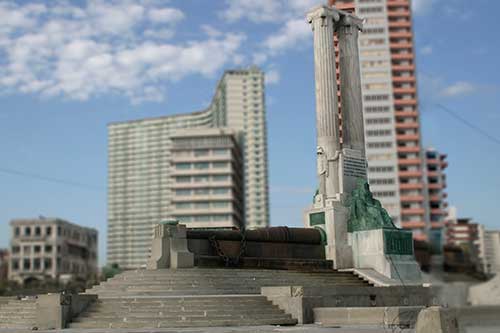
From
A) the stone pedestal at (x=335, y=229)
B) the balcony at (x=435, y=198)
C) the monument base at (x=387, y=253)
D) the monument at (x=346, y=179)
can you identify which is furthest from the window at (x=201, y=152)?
the monument base at (x=387, y=253)

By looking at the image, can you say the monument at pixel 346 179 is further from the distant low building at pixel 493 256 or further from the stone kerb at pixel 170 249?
the distant low building at pixel 493 256

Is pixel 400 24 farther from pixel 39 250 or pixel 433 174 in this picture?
pixel 39 250

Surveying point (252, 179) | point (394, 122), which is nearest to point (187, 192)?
point (394, 122)

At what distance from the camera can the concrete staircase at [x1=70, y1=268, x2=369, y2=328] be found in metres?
21.2

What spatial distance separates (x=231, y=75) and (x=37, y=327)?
14904 centimetres

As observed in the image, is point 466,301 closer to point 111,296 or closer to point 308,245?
point 111,296

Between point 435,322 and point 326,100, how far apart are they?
87.0 ft

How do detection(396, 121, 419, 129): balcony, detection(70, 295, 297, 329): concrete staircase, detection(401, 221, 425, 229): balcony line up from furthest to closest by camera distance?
detection(396, 121, 419, 129): balcony → detection(401, 221, 425, 229): balcony → detection(70, 295, 297, 329): concrete staircase

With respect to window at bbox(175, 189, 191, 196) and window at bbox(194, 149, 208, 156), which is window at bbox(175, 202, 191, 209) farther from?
window at bbox(194, 149, 208, 156)

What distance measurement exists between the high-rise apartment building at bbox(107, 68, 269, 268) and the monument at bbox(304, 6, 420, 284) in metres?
118

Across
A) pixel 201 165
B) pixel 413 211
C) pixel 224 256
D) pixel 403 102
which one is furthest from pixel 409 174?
pixel 224 256

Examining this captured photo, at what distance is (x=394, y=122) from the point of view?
10762 cm

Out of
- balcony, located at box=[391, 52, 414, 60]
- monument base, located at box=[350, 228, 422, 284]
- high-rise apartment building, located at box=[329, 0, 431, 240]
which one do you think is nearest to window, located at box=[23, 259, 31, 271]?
high-rise apartment building, located at box=[329, 0, 431, 240]

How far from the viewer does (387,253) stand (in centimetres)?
3369
